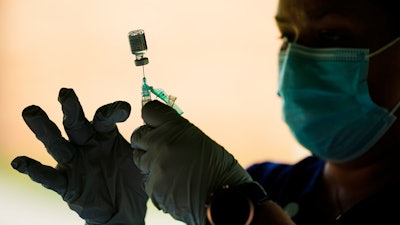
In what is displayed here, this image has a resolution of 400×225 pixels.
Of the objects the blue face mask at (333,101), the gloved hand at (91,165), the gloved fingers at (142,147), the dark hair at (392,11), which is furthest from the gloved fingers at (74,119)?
the dark hair at (392,11)

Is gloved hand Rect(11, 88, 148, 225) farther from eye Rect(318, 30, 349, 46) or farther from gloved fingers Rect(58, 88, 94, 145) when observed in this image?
eye Rect(318, 30, 349, 46)

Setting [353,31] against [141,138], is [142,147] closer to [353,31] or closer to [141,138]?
[141,138]

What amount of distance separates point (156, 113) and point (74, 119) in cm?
20

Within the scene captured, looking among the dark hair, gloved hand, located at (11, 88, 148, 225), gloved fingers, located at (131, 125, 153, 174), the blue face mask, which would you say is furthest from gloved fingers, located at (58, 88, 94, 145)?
the dark hair

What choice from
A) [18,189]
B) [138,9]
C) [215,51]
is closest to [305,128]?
[138,9]

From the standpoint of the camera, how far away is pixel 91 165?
1228 millimetres

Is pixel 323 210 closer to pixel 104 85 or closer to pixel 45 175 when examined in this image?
pixel 45 175

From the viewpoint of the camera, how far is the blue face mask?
3.54 ft

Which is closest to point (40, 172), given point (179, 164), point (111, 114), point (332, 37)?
point (111, 114)

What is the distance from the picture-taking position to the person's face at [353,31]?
3.39ft

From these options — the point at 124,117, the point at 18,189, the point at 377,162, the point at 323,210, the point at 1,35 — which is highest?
the point at 1,35

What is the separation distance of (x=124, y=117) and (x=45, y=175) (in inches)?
8.9

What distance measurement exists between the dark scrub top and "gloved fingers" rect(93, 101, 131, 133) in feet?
1.39

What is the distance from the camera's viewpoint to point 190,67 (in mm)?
2732
